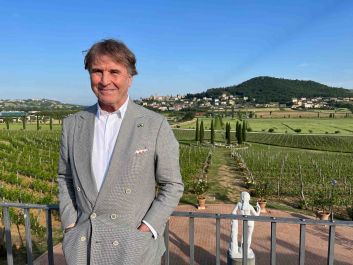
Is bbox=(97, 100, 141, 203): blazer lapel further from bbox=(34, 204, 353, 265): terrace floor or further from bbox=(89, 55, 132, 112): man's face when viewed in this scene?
bbox=(34, 204, 353, 265): terrace floor

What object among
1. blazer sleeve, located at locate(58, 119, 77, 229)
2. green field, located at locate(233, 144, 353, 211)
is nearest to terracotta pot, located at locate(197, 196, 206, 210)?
green field, located at locate(233, 144, 353, 211)

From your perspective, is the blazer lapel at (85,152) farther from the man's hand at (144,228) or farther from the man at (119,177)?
the man's hand at (144,228)

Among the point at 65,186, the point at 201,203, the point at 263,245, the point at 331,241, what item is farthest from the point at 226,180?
the point at 65,186

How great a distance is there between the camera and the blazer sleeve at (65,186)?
7.40 feet

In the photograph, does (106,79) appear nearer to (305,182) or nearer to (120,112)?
(120,112)

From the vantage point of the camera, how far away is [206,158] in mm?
30031

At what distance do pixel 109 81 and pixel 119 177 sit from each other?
1.82 ft

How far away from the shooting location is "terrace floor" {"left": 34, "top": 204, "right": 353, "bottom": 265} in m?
8.62

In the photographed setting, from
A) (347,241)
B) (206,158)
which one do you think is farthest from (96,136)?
(206,158)

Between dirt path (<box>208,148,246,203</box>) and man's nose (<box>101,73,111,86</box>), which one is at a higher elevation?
man's nose (<box>101,73,111,86</box>)

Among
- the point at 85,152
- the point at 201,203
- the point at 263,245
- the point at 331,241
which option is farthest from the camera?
the point at 201,203

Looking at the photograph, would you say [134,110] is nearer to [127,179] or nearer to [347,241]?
[127,179]

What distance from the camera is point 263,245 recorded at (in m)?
9.61

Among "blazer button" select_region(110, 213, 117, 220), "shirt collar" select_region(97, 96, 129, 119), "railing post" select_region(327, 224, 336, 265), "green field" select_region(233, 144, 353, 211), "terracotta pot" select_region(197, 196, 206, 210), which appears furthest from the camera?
"green field" select_region(233, 144, 353, 211)
